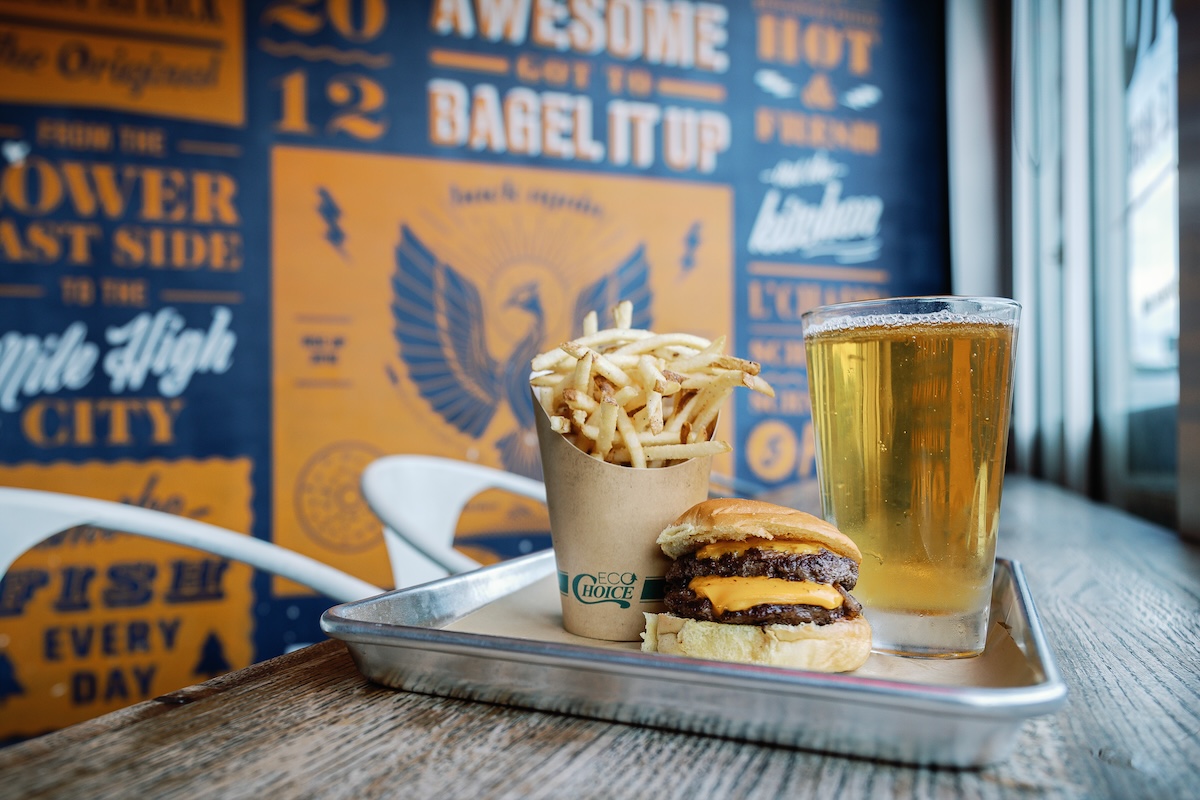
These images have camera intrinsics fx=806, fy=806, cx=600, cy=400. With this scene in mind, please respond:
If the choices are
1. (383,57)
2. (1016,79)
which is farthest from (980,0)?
(383,57)

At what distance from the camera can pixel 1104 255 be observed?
3.08m

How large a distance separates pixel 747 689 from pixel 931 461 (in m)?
0.39

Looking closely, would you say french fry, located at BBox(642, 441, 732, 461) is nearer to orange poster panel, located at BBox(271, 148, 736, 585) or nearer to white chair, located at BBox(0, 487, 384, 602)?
white chair, located at BBox(0, 487, 384, 602)

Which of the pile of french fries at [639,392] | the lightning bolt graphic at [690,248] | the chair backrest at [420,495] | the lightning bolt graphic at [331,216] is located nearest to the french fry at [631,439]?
the pile of french fries at [639,392]

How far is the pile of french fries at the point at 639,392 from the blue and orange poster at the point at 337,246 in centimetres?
267

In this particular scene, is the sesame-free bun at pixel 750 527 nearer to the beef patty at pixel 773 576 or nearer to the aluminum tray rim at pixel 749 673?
the beef patty at pixel 773 576

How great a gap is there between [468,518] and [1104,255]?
2.76 metres

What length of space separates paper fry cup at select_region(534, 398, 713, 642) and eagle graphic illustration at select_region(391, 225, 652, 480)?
8.71 ft

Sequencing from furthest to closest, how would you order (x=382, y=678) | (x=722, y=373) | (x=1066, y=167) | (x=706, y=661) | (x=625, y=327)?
(x=1066, y=167) → (x=625, y=327) → (x=722, y=373) → (x=382, y=678) → (x=706, y=661)

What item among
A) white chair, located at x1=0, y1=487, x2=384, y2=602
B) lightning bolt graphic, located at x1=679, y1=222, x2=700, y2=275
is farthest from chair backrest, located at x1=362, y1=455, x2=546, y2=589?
lightning bolt graphic, located at x1=679, y1=222, x2=700, y2=275

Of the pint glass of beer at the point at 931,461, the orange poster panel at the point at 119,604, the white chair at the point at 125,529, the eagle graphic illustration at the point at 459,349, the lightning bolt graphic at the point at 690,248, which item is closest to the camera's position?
the pint glass of beer at the point at 931,461

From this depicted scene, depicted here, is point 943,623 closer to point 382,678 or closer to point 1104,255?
point 382,678

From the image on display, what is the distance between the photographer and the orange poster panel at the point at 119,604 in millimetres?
3051

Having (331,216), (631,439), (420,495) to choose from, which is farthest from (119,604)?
(631,439)
